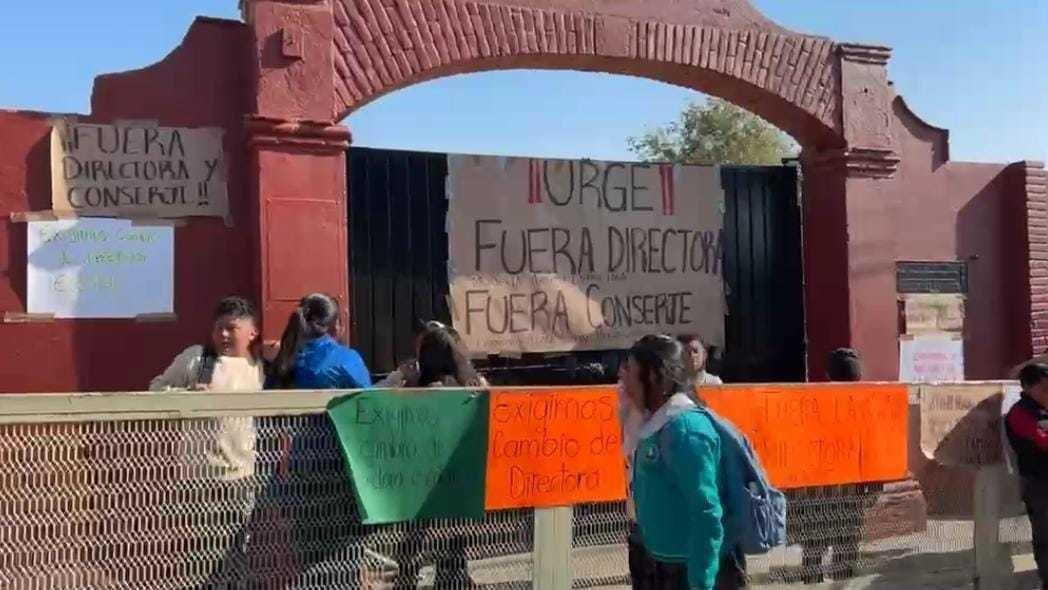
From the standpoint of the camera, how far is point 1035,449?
5844 mm

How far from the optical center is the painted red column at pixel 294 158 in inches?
251

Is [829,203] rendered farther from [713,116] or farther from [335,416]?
[713,116]

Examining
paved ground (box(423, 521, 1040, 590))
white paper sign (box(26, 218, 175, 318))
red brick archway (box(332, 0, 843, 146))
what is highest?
red brick archway (box(332, 0, 843, 146))

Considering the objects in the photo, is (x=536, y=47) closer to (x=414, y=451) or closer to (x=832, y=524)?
(x=832, y=524)

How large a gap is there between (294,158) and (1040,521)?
457 centimetres

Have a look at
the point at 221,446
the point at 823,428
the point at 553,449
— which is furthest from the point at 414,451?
the point at 823,428

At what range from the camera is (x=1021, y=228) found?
349 inches

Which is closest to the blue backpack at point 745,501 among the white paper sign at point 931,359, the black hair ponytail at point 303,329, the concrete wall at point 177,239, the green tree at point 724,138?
the black hair ponytail at point 303,329

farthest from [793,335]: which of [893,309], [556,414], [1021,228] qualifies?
[556,414]

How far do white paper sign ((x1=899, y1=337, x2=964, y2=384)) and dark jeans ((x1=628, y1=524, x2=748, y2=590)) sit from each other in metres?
4.90

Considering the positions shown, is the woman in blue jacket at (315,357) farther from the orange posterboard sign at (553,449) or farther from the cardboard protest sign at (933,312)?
the cardboard protest sign at (933,312)

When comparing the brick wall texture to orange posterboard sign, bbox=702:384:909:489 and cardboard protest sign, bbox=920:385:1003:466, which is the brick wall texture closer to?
cardboard protest sign, bbox=920:385:1003:466

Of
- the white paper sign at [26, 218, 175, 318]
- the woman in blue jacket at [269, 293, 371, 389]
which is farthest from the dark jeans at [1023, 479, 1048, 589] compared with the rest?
the white paper sign at [26, 218, 175, 318]

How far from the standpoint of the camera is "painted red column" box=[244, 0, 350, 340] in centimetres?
638
